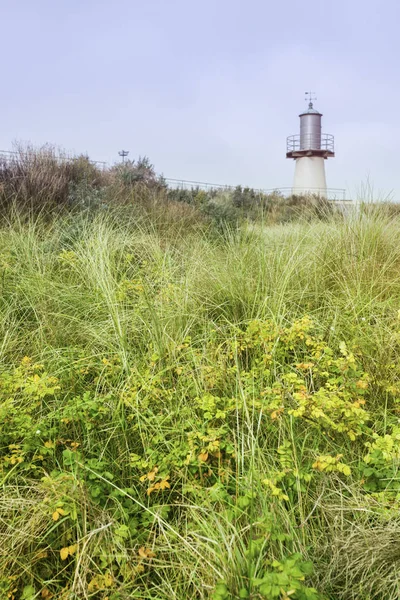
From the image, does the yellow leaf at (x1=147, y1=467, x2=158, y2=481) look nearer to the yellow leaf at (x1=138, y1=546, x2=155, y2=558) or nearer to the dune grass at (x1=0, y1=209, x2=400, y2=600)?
the dune grass at (x1=0, y1=209, x2=400, y2=600)

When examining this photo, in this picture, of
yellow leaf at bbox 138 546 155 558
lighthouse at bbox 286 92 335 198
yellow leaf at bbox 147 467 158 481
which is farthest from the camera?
lighthouse at bbox 286 92 335 198

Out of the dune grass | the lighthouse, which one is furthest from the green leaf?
the lighthouse

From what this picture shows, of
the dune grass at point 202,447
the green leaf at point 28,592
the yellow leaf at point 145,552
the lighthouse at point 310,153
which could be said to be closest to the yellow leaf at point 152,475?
the dune grass at point 202,447

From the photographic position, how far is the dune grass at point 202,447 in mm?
1505

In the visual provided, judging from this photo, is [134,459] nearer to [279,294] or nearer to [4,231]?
[279,294]

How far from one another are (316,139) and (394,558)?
23.7 m

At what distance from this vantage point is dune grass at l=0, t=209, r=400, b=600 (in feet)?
4.94

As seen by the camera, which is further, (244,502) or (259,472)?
(259,472)

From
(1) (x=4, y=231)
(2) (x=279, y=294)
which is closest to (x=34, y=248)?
(1) (x=4, y=231)

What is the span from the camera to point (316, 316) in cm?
297

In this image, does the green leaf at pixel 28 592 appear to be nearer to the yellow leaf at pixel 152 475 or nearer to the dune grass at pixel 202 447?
the dune grass at pixel 202 447

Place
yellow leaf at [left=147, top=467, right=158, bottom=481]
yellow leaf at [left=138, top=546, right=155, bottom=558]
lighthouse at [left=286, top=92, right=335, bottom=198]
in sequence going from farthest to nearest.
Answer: lighthouse at [left=286, top=92, right=335, bottom=198], yellow leaf at [left=147, top=467, right=158, bottom=481], yellow leaf at [left=138, top=546, right=155, bottom=558]

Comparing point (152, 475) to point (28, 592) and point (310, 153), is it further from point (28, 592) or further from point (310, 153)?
point (310, 153)

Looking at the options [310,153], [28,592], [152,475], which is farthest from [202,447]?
[310,153]
